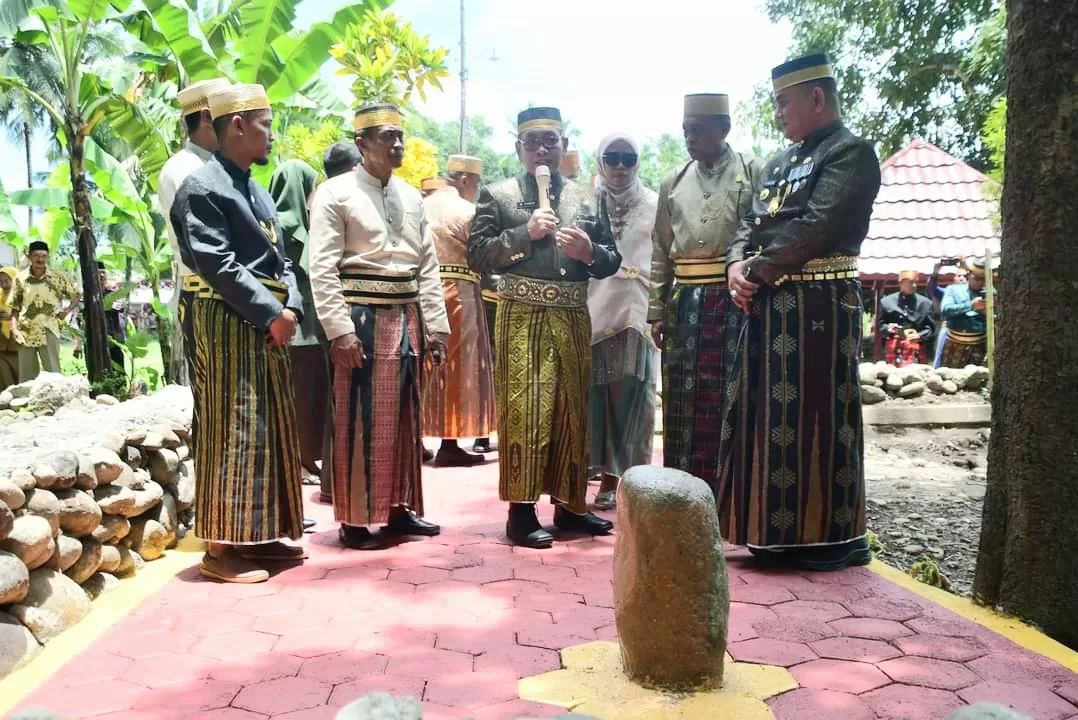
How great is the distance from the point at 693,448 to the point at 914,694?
6.48 feet

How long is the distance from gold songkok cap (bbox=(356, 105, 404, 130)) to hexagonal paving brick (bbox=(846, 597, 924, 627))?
116 inches

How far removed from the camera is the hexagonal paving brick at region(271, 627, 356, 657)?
3.08 meters

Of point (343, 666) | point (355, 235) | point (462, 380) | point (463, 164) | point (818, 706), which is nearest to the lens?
point (818, 706)

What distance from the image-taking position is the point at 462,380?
674cm

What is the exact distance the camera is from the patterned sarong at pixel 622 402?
519 centimetres

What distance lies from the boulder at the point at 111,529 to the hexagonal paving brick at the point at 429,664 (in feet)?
5.05

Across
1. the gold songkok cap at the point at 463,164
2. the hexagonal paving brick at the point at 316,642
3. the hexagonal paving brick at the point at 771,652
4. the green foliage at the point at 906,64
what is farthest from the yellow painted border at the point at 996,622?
the green foliage at the point at 906,64

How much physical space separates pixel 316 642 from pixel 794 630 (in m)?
1.66

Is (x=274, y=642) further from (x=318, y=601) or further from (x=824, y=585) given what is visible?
Answer: (x=824, y=585)

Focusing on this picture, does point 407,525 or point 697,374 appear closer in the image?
point 697,374

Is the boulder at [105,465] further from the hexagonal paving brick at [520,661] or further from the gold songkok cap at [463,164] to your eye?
the gold songkok cap at [463,164]

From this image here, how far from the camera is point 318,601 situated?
143 inches

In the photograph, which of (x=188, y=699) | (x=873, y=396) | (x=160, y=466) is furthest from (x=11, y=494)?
(x=873, y=396)

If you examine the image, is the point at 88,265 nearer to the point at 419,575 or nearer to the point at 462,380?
the point at 462,380
